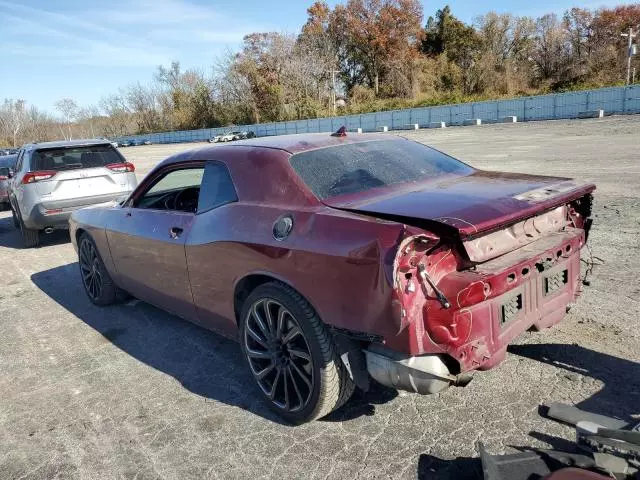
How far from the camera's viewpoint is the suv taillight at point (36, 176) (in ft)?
27.8

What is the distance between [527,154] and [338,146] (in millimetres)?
14087

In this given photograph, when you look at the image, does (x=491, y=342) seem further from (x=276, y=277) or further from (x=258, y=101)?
(x=258, y=101)

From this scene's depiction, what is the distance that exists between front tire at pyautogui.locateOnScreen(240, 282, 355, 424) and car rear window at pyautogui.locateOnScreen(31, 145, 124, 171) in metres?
6.71

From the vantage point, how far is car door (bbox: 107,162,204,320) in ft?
12.7

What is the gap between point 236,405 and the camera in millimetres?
3334

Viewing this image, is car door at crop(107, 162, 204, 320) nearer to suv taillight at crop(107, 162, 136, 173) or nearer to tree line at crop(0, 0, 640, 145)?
suv taillight at crop(107, 162, 136, 173)

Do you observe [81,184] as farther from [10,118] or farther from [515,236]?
[10,118]

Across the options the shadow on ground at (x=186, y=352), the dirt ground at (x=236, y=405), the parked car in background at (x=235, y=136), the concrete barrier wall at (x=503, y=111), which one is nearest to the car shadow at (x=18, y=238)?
the shadow on ground at (x=186, y=352)

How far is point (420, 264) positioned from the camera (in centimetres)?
241

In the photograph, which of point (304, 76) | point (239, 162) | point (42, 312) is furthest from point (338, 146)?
point (304, 76)

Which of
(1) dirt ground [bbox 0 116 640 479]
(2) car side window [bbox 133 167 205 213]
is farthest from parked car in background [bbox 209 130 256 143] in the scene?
(1) dirt ground [bbox 0 116 640 479]

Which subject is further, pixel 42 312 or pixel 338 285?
pixel 42 312

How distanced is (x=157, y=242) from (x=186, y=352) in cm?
91

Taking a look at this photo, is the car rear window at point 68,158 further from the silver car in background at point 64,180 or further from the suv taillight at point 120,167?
the suv taillight at point 120,167
